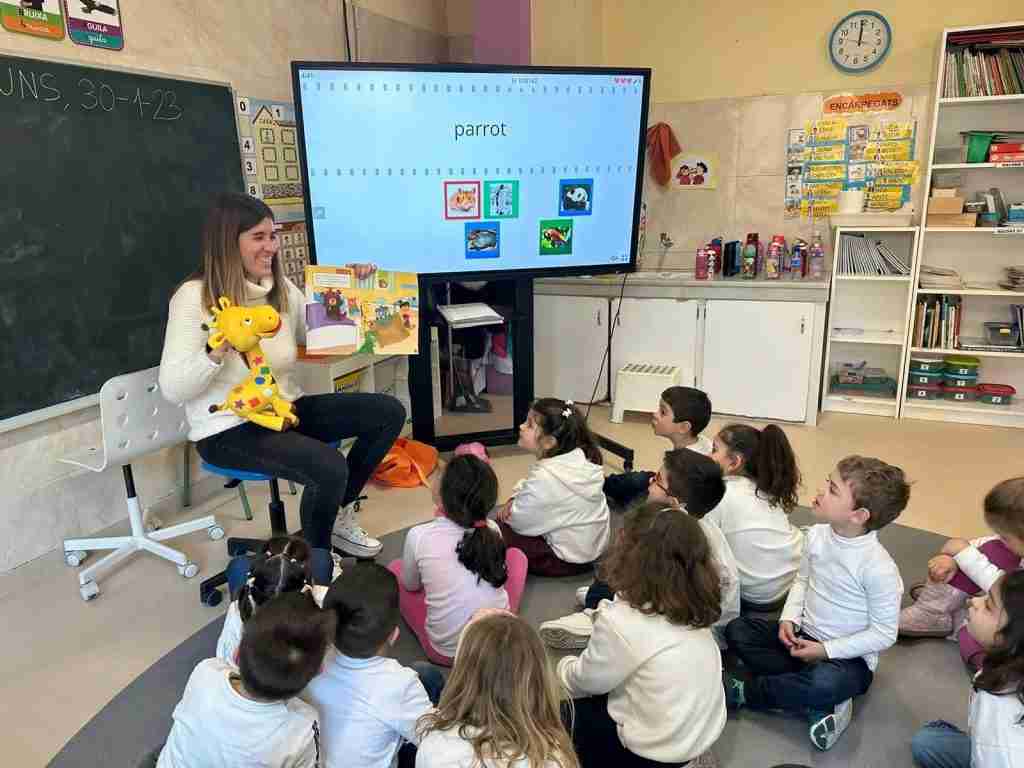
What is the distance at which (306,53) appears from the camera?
3.53 meters

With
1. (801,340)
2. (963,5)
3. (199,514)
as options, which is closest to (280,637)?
(199,514)

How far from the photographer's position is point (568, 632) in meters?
2.12

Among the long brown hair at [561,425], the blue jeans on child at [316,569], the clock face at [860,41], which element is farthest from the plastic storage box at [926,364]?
the blue jeans on child at [316,569]

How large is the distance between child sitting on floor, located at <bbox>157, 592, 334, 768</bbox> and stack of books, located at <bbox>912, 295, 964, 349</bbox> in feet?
12.3

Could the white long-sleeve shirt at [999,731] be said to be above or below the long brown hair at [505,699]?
below

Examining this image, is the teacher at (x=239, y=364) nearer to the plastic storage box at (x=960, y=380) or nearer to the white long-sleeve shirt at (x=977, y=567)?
the white long-sleeve shirt at (x=977, y=567)

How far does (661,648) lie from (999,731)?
1.93 ft

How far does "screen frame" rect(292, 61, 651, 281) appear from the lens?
9.44 ft

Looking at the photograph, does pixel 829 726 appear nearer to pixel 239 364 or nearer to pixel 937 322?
pixel 239 364

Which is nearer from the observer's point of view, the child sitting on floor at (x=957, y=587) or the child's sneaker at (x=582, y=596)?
the child sitting on floor at (x=957, y=587)

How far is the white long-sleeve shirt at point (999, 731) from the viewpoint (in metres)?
1.28

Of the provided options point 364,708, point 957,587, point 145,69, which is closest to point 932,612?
point 957,587

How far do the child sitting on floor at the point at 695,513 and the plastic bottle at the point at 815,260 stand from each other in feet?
8.16

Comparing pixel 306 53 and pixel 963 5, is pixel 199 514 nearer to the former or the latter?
pixel 306 53
